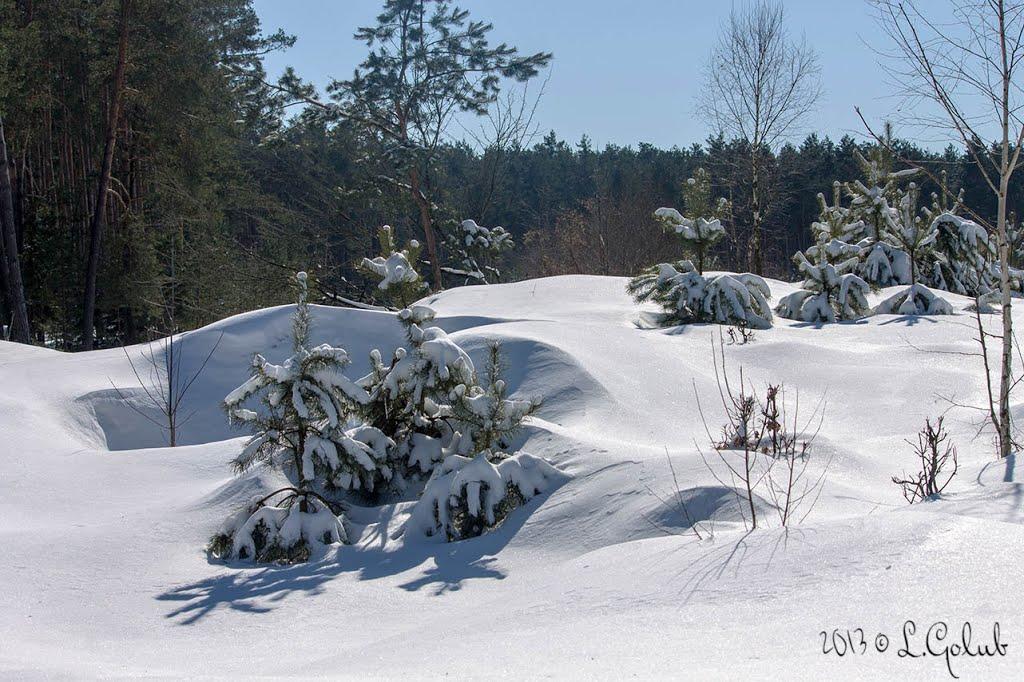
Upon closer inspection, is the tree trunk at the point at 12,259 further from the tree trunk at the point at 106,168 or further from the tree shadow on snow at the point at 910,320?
the tree shadow on snow at the point at 910,320

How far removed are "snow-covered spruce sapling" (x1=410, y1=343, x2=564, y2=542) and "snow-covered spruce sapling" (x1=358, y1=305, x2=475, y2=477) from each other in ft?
0.93

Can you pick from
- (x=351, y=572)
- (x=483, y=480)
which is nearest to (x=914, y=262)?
(x=483, y=480)

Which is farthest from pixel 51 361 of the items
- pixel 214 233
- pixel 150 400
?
pixel 214 233

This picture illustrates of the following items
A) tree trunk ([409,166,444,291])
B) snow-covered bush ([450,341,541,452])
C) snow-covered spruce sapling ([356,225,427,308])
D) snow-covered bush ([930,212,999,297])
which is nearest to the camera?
snow-covered bush ([450,341,541,452])

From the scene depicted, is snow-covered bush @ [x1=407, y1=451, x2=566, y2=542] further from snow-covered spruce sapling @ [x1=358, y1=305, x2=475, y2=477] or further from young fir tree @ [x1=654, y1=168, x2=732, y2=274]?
young fir tree @ [x1=654, y1=168, x2=732, y2=274]

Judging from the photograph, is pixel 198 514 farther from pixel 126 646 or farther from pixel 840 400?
pixel 840 400

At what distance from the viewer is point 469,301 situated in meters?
11.3

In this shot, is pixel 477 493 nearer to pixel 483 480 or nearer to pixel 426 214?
pixel 483 480

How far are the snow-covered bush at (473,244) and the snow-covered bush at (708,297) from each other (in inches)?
328

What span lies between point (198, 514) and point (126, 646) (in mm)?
1847

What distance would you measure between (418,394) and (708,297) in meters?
5.37

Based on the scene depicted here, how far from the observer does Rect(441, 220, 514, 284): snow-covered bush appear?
18.7m

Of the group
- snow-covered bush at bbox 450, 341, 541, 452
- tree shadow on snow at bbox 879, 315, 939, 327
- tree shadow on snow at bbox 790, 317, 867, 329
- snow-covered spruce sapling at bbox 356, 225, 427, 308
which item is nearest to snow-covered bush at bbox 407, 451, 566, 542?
snow-covered bush at bbox 450, 341, 541, 452

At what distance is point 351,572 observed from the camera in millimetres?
4547
